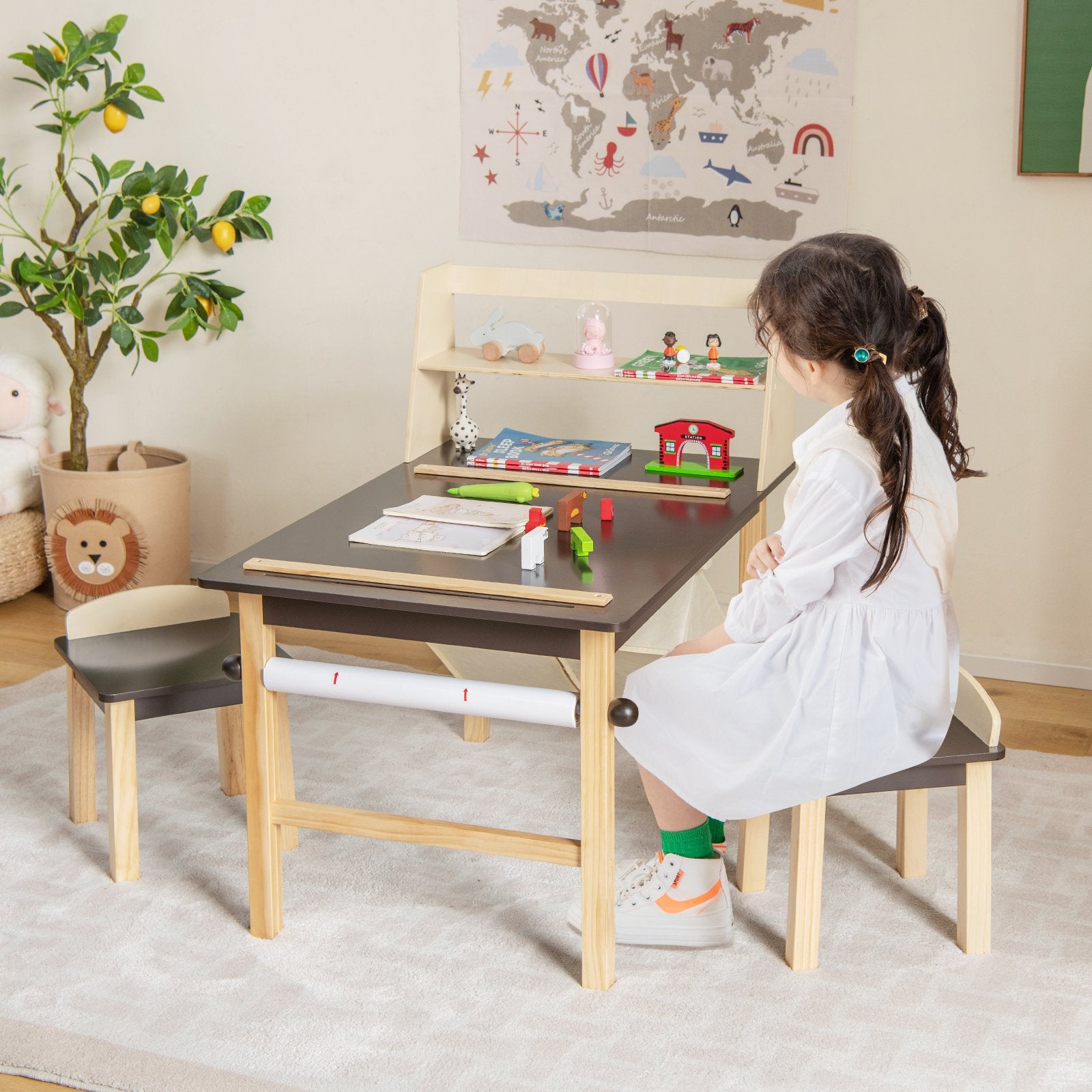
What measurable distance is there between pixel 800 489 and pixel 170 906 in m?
1.17

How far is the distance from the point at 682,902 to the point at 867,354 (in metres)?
0.84

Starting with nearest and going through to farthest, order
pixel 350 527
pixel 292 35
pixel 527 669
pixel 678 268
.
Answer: pixel 350 527 < pixel 527 669 < pixel 678 268 < pixel 292 35

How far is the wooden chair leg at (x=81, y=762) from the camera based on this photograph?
95.3 inches

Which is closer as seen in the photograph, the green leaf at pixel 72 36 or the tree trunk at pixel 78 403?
the green leaf at pixel 72 36

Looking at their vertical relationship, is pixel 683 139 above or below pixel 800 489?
above

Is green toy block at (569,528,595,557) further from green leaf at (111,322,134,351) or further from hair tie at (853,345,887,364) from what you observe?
green leaf at (111,322,134,351)

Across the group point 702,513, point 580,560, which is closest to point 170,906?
point 580,560

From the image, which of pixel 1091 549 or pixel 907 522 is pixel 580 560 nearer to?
pixel 907 522

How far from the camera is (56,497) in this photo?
353 cm

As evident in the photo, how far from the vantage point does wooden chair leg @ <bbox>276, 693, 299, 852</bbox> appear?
2275 mm

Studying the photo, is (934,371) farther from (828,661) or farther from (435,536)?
(435,536)

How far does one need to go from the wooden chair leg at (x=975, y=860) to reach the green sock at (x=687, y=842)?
0.37m

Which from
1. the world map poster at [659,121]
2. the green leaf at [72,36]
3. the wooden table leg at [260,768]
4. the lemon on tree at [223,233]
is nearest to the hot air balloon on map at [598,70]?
the world map poster at [659,121]

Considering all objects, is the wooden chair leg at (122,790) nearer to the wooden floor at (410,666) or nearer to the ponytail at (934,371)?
the wooden floor at (410,666)
